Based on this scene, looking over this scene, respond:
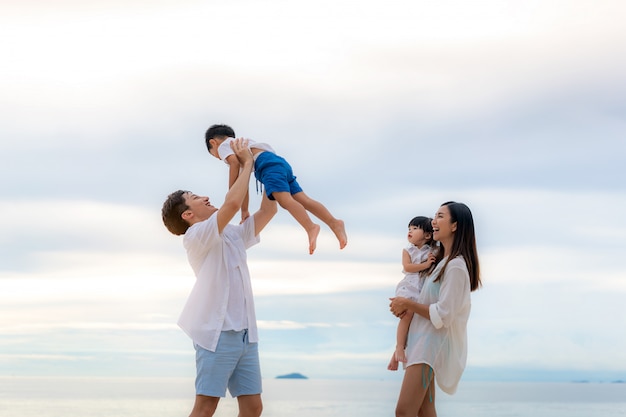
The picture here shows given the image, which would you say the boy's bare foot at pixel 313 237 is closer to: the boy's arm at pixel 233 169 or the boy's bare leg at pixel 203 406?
the boy's arm at pixel 233 169

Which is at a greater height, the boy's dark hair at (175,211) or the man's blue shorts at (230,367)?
the boy's dark hair at (175,211)

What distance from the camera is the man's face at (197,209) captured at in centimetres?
495

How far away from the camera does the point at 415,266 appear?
5285mm

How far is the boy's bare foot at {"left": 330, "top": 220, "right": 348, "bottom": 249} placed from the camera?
17.7ft

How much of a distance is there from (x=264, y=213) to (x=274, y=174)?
362mm

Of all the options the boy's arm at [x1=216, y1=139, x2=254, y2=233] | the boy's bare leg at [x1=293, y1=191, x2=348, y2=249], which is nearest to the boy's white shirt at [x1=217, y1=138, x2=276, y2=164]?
the boy's bare leg at [x1=293, y1=191, x2=348, y2=249]

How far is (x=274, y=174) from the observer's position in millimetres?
5395

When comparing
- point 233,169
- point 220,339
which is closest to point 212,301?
point 220,339

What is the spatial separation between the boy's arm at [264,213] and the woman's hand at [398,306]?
88cm

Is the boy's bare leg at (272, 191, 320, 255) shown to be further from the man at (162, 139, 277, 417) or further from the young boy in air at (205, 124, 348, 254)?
the man at (162, 139, 277, 417)

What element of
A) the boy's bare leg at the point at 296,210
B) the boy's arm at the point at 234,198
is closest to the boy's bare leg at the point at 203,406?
the boy's arm at the point at 234,198

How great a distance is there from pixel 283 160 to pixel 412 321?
137cm

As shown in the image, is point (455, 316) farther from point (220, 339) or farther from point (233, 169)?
point (233, 169)

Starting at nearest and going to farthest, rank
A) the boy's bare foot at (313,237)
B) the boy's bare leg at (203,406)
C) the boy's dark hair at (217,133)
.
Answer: the boy's bare leg at (203,406) < the boy's bare foot at (313,237) < the boy's dark hair at (217,133)
